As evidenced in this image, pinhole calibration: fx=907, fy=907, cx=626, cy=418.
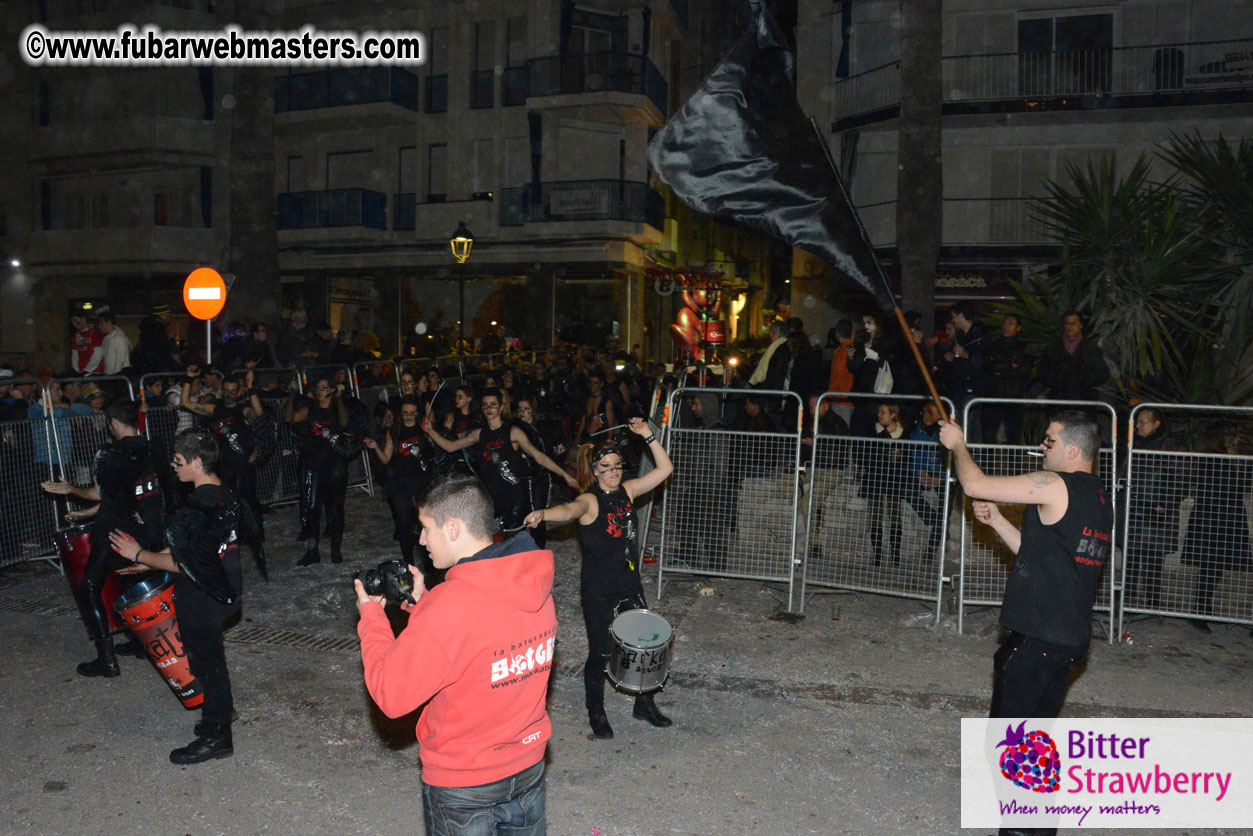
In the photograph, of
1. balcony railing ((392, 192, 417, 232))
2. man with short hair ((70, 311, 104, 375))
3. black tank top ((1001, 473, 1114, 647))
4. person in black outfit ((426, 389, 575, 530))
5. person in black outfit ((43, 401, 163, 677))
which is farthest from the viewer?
balcony railing ((392, 192, 417, 232))

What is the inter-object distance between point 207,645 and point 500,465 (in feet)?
11.7

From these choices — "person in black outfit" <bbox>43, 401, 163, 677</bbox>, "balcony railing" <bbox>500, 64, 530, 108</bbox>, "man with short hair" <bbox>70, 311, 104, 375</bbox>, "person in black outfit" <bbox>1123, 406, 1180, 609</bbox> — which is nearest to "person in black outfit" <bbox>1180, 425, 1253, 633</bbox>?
"person in black outfit" <bbox>1123, 406, 1180, 609</bbox>

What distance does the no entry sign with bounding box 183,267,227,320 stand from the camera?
13539 mm

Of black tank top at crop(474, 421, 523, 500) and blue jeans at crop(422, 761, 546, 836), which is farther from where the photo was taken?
black tank top at crop(474, 421, 523, 500)

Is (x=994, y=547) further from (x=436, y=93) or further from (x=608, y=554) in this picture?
(x=436, y=93)

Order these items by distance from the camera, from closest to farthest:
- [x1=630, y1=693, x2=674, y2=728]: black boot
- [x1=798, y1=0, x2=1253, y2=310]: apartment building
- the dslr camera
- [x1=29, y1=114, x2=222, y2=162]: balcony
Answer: the dslr camera
[x1=630, y1=693, x2=674, y2=728]: black boot
[x1=798, y1=0, x2=1253, y2=310]: apartment building
[x1=29, y1=114, x2=222, y2=162]: balcony

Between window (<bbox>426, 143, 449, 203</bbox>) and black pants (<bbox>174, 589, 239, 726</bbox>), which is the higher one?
window (<bbox>426, 143, 449, 203</bbox>)

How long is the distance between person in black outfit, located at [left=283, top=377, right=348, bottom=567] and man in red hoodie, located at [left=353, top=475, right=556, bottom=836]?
21.1ft

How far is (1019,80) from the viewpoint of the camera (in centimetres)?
2211

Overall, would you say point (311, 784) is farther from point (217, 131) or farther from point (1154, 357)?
point (217, 131)

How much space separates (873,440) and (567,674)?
11.0 feet

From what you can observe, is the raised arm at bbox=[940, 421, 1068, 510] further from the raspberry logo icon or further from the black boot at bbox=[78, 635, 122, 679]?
the black boot at bbox=[78, 635, 122, 679]

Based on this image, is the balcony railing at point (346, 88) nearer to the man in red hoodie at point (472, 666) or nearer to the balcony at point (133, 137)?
the balcony at point (133, 137)

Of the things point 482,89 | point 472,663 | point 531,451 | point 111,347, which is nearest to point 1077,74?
point 482,89
